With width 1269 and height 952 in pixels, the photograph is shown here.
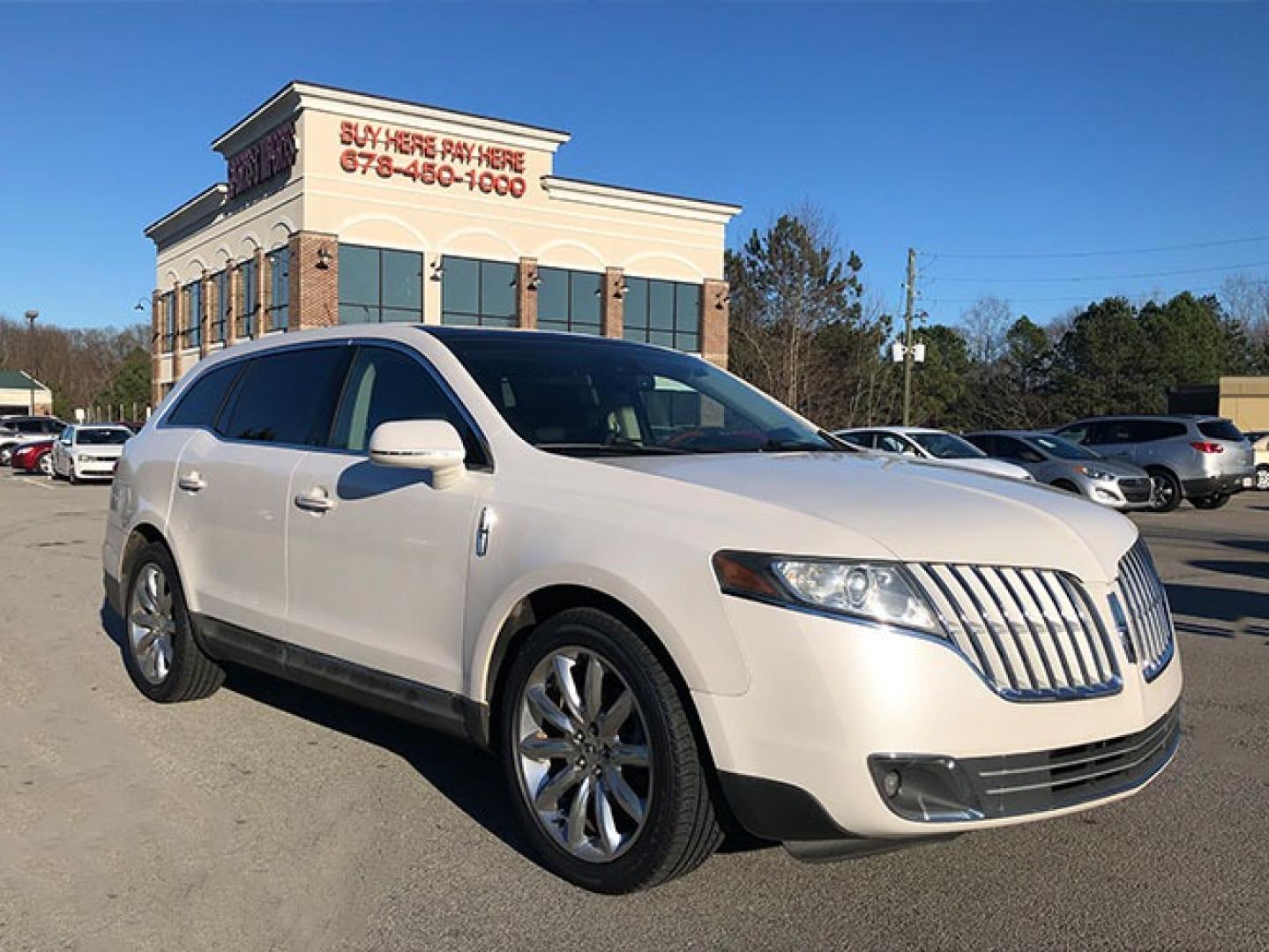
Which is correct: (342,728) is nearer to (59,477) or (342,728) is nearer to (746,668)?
(746,668)

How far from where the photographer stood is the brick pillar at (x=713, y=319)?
4016 cm

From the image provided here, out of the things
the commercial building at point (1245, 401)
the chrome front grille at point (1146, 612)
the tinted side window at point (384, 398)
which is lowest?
the chrome front grille at point (1146, 612)

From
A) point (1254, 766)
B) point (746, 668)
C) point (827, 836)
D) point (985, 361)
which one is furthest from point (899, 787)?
point (985, 361)

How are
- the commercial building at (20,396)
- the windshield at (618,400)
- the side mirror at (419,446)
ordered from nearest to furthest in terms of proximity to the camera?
1. the side mirror at (419,446)
2. the windshield at (618,400)
3. the commercial building at (20,396)

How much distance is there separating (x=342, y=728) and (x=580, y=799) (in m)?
2.12

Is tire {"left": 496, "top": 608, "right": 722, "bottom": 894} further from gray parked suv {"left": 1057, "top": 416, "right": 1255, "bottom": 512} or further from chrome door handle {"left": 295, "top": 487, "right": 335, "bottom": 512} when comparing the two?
gray parked suv {"left": 1057, "top": 416, "right": 1255, "bottom": 512}

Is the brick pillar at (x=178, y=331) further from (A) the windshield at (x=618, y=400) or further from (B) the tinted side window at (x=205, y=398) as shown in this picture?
(A) the windshield at (x=618, y=400)

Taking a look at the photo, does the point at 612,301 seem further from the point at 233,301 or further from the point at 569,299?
the point at 233,301

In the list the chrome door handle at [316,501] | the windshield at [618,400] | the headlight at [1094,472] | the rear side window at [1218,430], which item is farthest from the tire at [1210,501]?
the chrome door handle at [316,501]

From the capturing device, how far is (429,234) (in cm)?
3406

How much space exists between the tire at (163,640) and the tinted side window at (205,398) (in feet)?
2.20

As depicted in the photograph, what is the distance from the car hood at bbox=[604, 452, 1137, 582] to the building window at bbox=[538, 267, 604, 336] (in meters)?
33.1

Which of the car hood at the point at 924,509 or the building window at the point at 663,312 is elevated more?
the building window at the point at 663,312

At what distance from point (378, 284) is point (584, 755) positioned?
104ft
